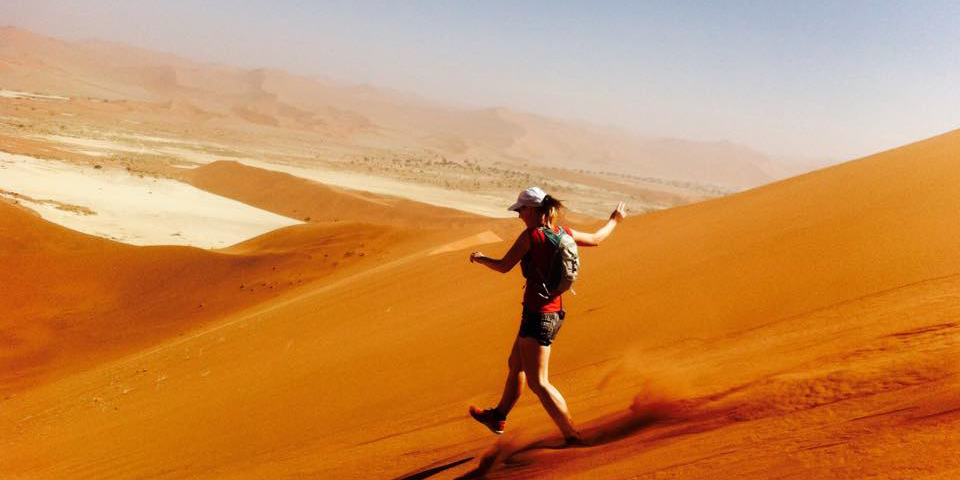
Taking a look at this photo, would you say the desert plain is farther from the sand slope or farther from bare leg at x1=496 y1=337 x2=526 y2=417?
bare leg at x1=496 y1=337 x2=526 y2=417

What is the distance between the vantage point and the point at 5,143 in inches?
1160

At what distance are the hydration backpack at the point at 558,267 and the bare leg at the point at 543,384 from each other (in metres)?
0.26

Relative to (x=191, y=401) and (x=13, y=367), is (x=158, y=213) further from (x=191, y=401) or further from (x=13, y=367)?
(x=191, y=401)

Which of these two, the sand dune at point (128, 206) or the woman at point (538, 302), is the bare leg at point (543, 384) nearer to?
the woman at point (538, 302)

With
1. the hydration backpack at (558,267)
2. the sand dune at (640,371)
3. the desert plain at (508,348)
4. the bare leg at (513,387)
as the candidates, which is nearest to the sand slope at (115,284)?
the desert plain at (508,348)

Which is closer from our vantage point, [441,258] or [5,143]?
[441,258]

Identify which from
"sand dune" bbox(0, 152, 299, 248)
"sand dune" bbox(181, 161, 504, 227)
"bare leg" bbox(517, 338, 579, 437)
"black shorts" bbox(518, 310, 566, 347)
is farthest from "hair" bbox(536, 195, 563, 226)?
"sand dune" bbox(181, 161, 504, 227)

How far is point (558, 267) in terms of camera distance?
323 centimetres

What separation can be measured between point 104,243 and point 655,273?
1316 centimetres

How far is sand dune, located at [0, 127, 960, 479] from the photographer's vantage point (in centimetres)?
273

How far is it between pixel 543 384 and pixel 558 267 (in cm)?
53

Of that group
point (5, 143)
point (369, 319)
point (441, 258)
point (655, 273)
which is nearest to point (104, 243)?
point (441, 258)

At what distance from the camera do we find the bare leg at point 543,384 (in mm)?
3248

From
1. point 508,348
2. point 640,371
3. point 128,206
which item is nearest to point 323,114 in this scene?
point 128,206
